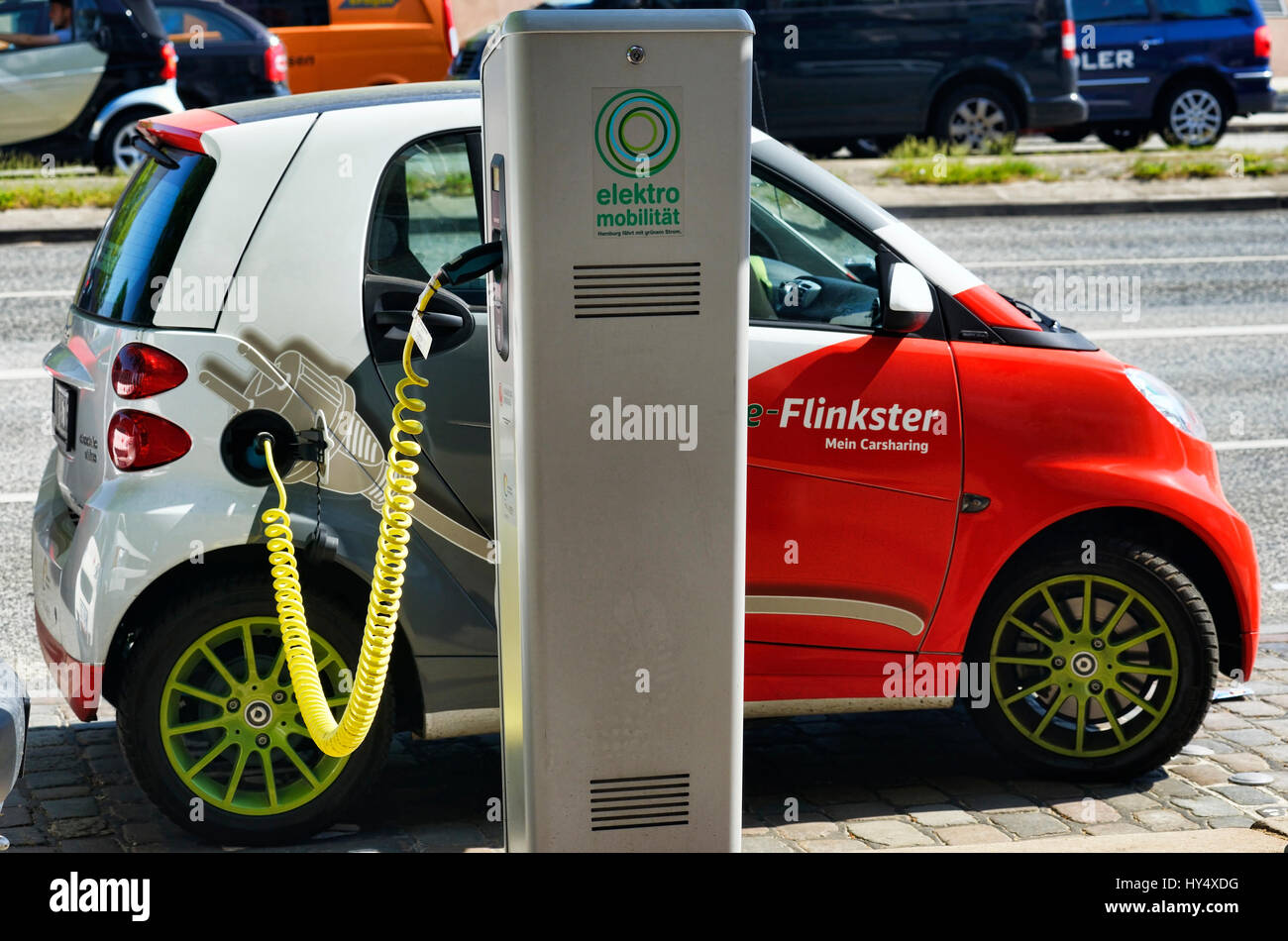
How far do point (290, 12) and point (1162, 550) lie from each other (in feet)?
58.2

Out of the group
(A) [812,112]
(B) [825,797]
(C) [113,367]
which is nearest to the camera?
(C) [113,367]

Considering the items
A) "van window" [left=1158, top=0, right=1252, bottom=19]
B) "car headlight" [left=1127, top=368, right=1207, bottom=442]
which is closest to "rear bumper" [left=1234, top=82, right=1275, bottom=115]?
"van window" [left=1158, top=0, right=1252, bottom=19]

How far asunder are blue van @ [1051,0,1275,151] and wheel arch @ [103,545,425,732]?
54.1 ft

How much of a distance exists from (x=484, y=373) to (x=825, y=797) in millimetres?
1627

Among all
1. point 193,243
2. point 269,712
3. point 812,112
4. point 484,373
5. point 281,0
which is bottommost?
point 269,712

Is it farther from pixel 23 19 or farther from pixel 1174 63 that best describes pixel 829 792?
pixel 1174 63

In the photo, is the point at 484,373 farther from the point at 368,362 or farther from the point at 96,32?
the point at 96,32

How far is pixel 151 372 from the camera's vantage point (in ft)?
14.0

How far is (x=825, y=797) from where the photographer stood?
4.84 m

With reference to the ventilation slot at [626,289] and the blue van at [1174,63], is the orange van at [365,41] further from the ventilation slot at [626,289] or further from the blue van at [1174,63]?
the ventilation slot at [626,289]

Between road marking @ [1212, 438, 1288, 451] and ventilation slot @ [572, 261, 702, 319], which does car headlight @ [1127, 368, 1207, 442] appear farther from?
road marking @ [1212, 438, 1288, 451]

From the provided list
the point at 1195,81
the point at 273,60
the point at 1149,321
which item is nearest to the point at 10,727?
the point at 1149,321

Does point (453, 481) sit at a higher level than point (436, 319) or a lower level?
lower
